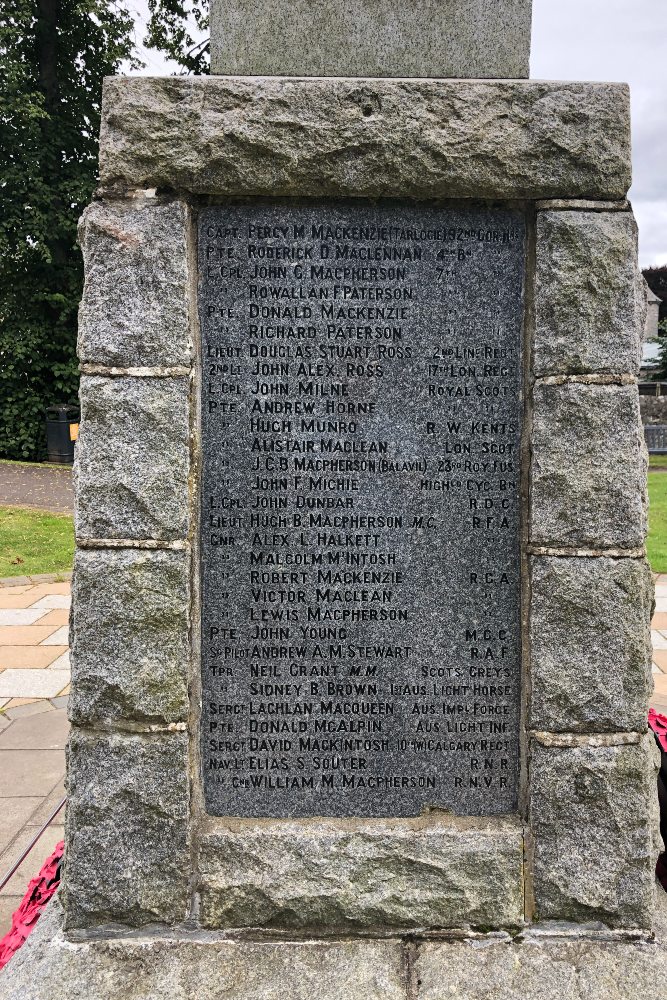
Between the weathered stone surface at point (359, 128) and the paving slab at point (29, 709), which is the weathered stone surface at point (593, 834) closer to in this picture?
the weathered stone surface at point (359, 128)

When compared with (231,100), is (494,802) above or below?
below

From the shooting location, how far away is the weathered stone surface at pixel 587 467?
7.23ft

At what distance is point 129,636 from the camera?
2.21 m

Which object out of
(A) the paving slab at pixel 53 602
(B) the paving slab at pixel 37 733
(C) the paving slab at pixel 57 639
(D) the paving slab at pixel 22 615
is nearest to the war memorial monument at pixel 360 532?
(B) the paving slab at pixel 37 733

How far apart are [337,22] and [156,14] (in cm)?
1403

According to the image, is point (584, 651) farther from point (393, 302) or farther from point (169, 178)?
point (169, 178)

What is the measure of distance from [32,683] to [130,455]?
3530mm

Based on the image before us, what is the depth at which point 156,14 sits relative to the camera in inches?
545

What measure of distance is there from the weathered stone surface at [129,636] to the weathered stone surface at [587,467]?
3.48 ft

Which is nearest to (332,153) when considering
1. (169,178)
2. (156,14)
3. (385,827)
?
(169,178)

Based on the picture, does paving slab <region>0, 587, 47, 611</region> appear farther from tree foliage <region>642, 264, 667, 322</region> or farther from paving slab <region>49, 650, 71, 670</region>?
tree foliage <region>642, 264, 667, 322</region>

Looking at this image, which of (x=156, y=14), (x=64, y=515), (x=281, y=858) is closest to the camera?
(x=281, y=858)

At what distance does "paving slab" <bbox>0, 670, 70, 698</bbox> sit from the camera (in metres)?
4.96

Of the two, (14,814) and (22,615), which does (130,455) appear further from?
(22,615)
